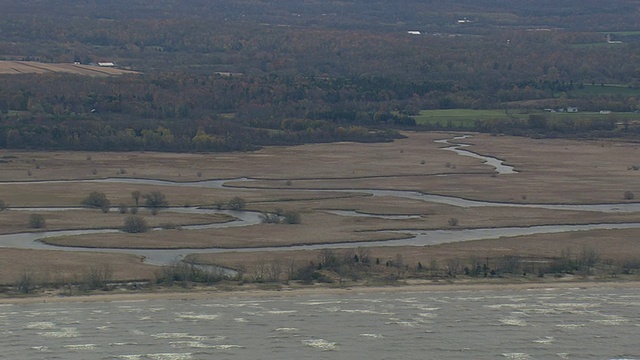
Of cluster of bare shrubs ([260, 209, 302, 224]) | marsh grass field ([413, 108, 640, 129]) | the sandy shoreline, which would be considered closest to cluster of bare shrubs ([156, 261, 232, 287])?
the sandy shoreline

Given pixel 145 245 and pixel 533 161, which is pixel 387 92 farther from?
pixel 145 245

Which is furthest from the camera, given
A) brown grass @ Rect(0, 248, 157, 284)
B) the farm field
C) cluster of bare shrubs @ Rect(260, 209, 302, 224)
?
the farm field

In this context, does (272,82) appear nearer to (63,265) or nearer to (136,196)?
(136,196)

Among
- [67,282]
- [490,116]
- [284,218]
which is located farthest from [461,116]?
[67,282]

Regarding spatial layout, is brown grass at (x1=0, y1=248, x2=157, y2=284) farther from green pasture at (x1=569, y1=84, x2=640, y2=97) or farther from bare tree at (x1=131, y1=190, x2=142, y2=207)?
green pasture at (x1=569, y1=84, x2=640, y2=97)

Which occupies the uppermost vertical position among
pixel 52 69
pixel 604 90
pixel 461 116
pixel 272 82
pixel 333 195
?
pixel 52 69

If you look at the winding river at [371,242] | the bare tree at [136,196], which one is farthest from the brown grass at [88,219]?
the bare tree at [136,196]
